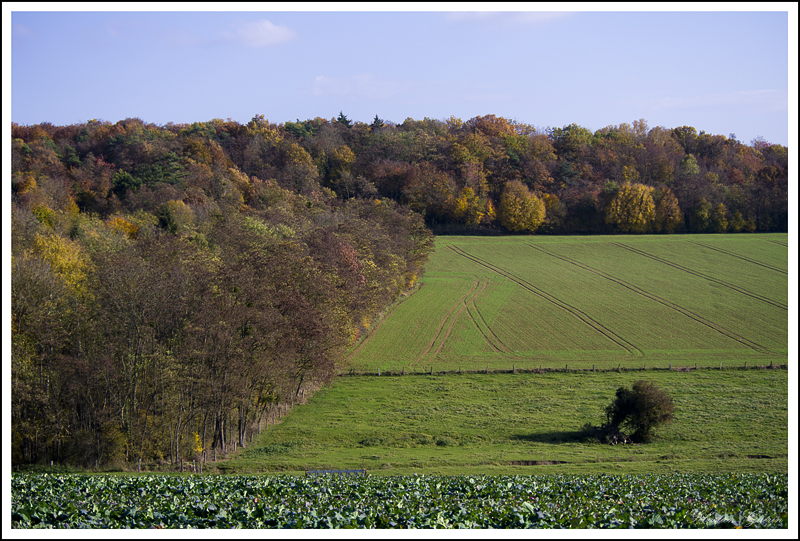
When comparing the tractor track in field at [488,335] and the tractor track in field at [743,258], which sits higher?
the tractor track in field at [743,258]

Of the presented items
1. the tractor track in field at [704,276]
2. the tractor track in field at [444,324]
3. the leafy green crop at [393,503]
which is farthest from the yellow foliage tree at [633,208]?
the leafy green crop at [393,503]

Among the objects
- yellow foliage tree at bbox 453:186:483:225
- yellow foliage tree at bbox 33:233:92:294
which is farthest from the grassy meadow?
yellow foliage tree at bbox 453:186:483:225

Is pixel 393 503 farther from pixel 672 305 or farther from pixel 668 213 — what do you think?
pixel 668 213

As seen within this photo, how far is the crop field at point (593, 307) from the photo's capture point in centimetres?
4094

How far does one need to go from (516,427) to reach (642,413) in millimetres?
6276

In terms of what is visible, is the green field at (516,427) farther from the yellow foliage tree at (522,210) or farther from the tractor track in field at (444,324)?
the yellow foliage tree at (522,210)

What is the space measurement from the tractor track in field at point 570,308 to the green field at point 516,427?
224 inches

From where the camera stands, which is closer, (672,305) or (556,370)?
(556,370)

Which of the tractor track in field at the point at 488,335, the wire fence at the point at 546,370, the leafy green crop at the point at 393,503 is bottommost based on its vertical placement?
the wire fence at the point at 546,370

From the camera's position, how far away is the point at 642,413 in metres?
26.7

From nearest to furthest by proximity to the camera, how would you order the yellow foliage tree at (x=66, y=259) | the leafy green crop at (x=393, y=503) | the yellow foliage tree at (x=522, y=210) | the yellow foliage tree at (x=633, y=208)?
the leafy green crop at (x=393, y=503), the yellow foliage tree at (x=66, y=259), the yellow foliage tree at (x=633, y=208), the yellow foliage tree at (x=522, y=210)

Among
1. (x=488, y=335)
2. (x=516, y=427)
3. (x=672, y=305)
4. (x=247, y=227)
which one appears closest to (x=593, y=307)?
(x=672, y=305)

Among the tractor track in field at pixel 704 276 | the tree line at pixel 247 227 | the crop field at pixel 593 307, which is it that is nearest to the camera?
the tree line at pixel 247 227

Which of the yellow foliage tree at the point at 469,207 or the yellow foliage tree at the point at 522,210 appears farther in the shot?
the yellow foliage tree at the point at 469,207
